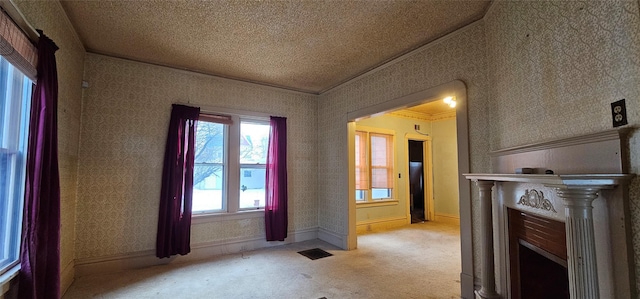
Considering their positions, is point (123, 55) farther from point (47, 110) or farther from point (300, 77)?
point (300, 77)

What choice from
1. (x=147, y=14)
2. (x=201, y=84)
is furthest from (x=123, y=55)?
(x=147, y=14)

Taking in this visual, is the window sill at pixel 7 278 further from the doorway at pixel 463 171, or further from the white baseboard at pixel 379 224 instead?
the white baseboard at pixel 379 224

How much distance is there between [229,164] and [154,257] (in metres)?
1.50

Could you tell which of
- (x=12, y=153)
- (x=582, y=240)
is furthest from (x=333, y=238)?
(x=12, y=153)

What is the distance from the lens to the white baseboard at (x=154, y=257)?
124 inches

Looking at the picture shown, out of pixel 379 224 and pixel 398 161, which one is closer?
pixel 379 224

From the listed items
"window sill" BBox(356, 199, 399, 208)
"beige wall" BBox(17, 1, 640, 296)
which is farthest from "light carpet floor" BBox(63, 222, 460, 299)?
"window sill" BBox(356, 199, 399, 208)

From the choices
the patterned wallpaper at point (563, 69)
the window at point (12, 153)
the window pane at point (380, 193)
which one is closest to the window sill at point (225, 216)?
the window at point (12, 153)

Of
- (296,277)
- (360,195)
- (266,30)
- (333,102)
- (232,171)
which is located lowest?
(296,277)

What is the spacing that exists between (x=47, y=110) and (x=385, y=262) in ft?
12.1

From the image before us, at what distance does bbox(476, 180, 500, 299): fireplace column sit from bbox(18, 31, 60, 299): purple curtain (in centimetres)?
332

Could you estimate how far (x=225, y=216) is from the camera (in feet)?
13.1

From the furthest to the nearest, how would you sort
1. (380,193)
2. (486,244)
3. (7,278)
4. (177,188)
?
(380,193)
(177,188)
(486,244)
(7,278)

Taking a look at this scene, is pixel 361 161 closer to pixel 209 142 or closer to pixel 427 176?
pixel 427 176
